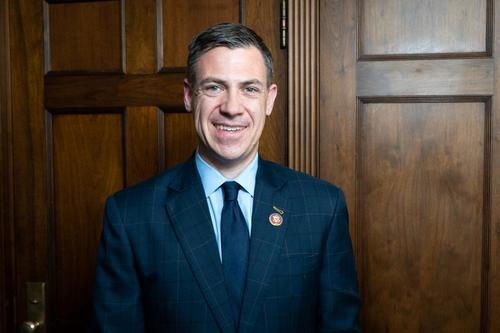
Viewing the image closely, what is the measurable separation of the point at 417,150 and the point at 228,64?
2.14 feet

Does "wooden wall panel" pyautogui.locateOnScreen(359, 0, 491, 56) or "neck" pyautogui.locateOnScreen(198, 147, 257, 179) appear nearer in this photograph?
"neck" pyautogui.locateOnScreen(198, 147, 257, 179)

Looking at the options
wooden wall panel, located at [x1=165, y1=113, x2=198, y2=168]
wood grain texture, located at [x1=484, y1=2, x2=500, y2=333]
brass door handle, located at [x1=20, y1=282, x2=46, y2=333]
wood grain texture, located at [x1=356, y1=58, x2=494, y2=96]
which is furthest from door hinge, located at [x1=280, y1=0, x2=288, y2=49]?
brass door handle, located at [x1=20, y1=282, x2=46, y2=333]

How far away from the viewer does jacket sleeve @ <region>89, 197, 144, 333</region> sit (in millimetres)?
1287

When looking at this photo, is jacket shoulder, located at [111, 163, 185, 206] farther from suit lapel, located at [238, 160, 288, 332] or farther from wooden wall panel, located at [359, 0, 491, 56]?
wooden wall panel, located at [359, 0, 491, 56]

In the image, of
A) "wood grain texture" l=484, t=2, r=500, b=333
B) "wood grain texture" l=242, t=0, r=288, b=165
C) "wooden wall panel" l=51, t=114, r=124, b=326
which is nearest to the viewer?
Answer: "wood grain texture" l=484, t=2, r=500, b=333

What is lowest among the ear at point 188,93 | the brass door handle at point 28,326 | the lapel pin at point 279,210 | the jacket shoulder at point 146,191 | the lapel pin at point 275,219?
the brass door handle at point 28,326

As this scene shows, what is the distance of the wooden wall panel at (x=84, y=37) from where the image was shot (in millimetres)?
1802

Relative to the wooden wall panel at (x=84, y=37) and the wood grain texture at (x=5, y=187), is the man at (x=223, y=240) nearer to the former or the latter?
the wooden wall panel at (x=84, y=37)

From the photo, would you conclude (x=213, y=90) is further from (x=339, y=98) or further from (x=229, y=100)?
(x=339, y=98)

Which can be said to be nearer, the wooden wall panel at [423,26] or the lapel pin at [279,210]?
the lapel pin at [279,210]

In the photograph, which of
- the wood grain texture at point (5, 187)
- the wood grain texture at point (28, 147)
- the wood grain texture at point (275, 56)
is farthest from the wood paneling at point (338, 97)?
the wood grain texture at point (5, 187)

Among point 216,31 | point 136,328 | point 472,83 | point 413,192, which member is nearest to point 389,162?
point 413,192

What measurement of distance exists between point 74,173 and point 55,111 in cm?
21

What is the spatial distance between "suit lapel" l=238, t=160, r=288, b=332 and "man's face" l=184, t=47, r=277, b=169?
0.11 m
